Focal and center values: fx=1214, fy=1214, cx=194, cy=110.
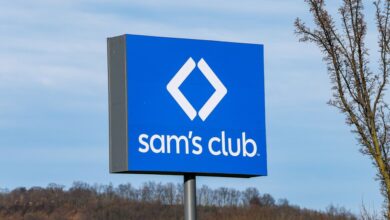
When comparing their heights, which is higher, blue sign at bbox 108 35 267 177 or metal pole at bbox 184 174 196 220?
blue sign at bbox 108 35 267 177

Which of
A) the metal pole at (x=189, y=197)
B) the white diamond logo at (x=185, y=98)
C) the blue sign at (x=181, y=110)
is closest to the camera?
the blue sign at (x=181, y=110)

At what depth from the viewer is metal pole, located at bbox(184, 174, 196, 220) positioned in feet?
39.0

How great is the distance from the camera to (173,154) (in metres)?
11.5

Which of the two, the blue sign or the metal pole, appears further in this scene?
the metal pole

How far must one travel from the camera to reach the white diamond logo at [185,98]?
38.3ft

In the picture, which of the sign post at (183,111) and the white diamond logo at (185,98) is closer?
the sign post at (183,111)

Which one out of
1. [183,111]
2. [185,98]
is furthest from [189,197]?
[185,98]

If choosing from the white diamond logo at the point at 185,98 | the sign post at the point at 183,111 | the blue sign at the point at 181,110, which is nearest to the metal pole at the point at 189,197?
the sign post at the point at 183,111

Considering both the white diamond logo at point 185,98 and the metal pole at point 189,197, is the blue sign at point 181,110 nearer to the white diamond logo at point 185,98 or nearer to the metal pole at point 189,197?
the white diamond logo at point 185,98

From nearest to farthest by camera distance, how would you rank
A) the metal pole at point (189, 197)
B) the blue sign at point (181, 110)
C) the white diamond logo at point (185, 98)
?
1. the blue sign at point (181, 110)
2. the white diamond logo at point (185, 98)
3. the metal pole at point (189, 197)

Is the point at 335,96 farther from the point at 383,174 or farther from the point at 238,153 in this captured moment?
the point at 238,153

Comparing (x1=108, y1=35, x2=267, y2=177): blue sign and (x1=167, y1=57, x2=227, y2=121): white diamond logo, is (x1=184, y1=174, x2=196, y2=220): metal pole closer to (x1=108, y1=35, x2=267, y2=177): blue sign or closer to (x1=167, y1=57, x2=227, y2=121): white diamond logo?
(x1=108, y1=35, x2=267, y2=177): blue sign

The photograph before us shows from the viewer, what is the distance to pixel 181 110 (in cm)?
1167

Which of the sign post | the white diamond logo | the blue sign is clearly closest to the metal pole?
the sign post
